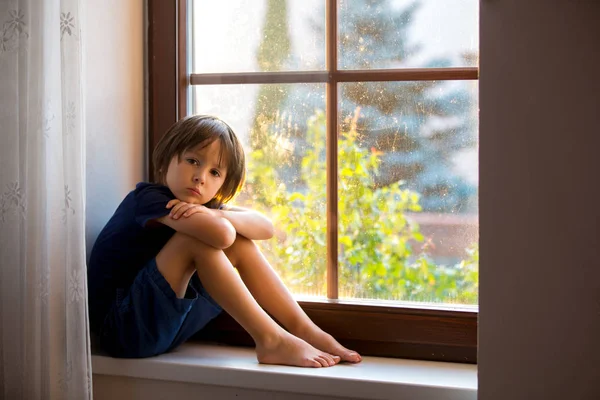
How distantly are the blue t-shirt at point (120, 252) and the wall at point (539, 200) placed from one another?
0.73 metres

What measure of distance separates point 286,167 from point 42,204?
2.05 ft

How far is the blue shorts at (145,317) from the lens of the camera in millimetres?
1452

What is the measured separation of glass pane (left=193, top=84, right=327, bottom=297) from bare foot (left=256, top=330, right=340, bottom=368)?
0.75 feet

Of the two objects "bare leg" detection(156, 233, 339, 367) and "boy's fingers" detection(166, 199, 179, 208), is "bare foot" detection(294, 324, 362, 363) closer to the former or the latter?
"bare leg" detection(156, 233, 339, 367)

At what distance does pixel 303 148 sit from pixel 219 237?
15.2 inches

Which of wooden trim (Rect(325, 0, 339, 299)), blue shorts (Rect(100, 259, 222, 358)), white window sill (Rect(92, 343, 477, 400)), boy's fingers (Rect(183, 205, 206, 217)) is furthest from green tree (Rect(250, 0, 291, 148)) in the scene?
white window sill (Rect(92, 343, 477, 400))

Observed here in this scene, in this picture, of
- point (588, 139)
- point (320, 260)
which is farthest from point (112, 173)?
point (588, 139)

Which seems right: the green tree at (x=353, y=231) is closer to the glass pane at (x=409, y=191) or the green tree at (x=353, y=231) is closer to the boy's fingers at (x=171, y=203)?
the glass pane at (x=409, y=191)

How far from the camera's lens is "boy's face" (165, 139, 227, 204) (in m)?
1.51

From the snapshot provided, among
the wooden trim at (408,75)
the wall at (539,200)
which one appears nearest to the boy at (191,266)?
the wooden trim at (408,75)

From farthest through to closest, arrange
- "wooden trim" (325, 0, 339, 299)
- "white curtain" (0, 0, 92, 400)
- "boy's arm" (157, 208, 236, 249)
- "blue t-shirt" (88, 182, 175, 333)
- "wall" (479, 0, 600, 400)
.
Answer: "wooden trim" (325, 0, 339, 299)
"blue t-shirt" (88, 182, 175, 333)
"boy's arm" (157, 208, 236, 249)
"white curtain" (0, 0, 92, 400)
"wall" (479, 0, 600, 400)

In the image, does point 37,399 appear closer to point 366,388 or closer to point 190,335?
point 190,335

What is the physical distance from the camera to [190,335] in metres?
1.60

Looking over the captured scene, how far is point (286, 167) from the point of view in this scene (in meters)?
1.71
